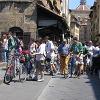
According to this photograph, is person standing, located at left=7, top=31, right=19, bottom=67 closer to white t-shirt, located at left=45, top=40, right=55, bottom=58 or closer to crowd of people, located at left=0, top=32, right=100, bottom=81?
crowd of people, located at left=0, top=32, right=100, bottom=81

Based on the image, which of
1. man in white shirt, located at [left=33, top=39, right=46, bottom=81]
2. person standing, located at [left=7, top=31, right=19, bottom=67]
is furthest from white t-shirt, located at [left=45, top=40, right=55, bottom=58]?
person standing, located at [left=7, top=31, right=19, bottom=67]

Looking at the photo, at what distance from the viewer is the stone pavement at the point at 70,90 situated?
13805 mm

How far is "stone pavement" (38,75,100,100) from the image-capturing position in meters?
13.8

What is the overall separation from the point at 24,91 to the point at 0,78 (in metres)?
2.67

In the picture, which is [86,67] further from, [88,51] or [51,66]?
[51,66]

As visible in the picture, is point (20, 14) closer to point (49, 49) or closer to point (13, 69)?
point (49, 49)

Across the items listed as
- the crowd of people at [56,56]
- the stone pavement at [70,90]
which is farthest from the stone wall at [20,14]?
the stone pavement at [70,90]

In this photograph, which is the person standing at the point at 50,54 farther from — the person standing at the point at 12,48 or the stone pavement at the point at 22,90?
the person standing at the point at 12,48

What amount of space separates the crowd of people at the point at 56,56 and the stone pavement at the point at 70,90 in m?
1.06

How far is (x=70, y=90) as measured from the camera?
15648 millimetres

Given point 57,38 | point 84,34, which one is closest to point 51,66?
point 57,38

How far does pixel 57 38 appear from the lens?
43875 millimetres

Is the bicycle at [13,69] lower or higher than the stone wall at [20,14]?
lower

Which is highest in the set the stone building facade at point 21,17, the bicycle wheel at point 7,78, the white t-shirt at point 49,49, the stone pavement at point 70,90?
the stone building facade at point 21,17
